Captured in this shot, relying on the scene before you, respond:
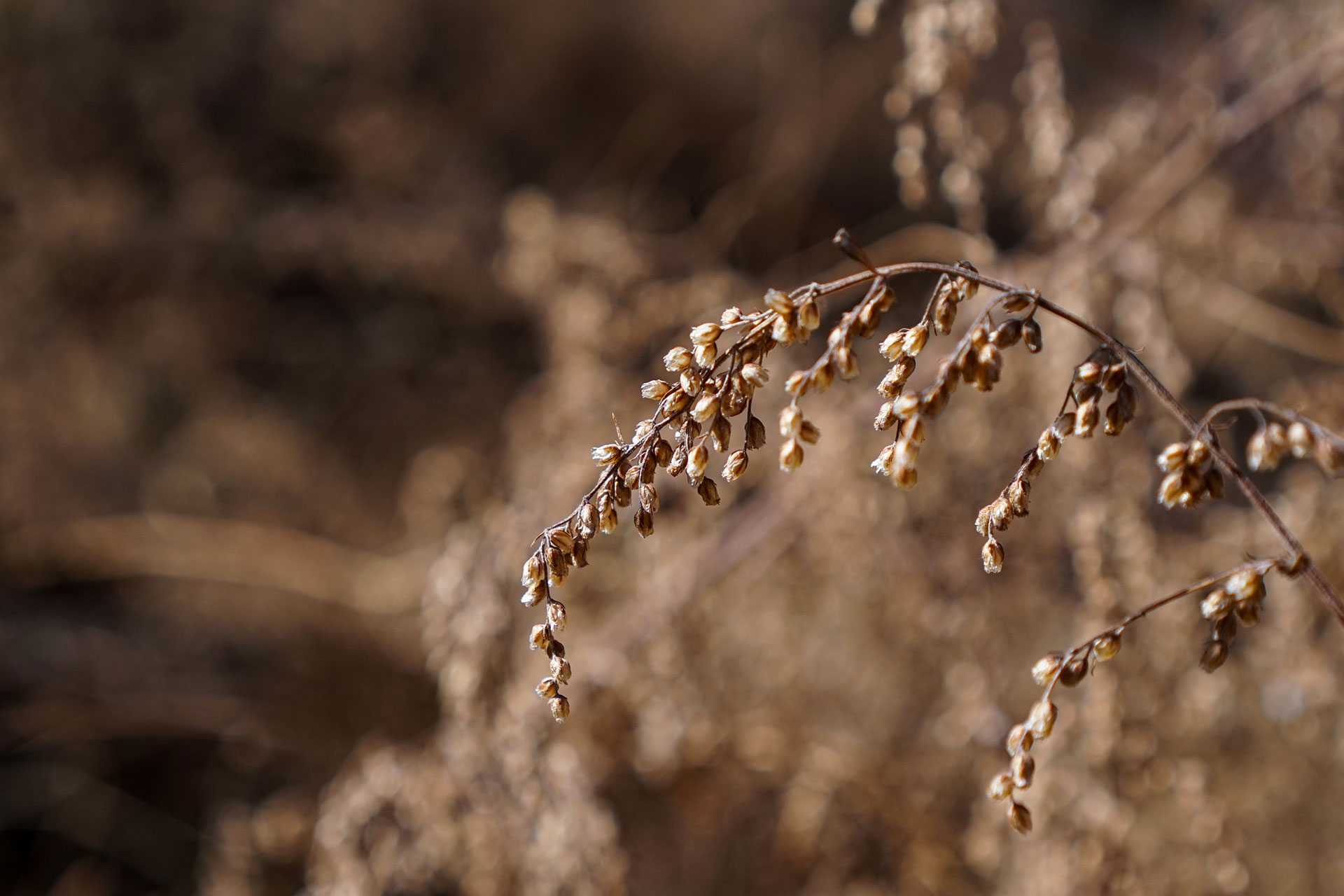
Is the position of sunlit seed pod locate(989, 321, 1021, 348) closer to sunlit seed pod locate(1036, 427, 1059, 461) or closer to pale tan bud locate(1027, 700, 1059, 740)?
sunlit seed pod locate(1036, 427, 1059, 461)

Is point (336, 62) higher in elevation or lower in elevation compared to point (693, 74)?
lower

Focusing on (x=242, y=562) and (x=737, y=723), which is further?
(x=242, y=562)

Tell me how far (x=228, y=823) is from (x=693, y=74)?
3987 millimetres

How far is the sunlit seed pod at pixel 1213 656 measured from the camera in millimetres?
713

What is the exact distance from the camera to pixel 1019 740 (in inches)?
30.9

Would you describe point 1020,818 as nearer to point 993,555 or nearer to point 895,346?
point 993,555

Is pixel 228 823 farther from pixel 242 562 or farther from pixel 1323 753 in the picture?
pixel 1323 753

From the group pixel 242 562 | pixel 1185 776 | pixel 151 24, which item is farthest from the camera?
pixel 151 24

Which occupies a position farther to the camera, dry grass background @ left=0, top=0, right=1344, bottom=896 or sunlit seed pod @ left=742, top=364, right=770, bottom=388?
dry grass background @ left=0, top=0, right=1344, bottom=896

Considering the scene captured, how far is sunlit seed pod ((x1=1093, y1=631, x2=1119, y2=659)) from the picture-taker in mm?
767

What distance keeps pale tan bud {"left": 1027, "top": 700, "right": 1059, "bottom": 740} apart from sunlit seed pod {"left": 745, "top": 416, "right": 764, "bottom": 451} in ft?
1.08

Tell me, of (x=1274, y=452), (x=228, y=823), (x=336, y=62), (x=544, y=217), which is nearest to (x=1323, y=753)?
(x=1274, y=452)

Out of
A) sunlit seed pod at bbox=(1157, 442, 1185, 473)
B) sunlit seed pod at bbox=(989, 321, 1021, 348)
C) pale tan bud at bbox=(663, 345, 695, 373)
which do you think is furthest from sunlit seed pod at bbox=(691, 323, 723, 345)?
sunlit seed pod at bbox=(1157, 442, 1185, 473)

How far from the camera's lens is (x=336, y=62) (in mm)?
3570
